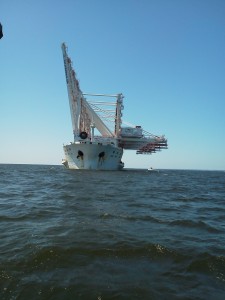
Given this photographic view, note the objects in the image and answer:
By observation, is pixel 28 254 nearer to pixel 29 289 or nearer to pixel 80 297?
pixel 29 289

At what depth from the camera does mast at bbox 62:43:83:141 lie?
62.9m

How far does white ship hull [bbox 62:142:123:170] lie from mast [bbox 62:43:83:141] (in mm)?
A: 4674

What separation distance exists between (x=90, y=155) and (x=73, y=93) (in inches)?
669

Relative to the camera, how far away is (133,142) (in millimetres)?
77625

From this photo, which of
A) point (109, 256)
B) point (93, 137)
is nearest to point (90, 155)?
point (93, 137)

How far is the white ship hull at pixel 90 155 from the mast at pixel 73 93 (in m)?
4.67

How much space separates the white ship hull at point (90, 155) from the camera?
57344 mm

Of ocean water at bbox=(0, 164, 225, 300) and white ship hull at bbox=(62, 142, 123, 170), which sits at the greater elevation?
white ship hull at bbox=(62, 142, 123, 170)

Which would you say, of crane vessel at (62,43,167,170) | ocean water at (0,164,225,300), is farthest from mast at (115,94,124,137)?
ocean water at (0,164,225,300)

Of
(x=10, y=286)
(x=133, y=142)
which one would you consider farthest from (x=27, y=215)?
(x=133, y=142)

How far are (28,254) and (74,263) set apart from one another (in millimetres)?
1251

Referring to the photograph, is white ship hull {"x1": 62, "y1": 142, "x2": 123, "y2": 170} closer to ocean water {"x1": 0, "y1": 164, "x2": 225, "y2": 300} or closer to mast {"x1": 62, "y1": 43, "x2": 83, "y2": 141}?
mast {"x1": 62, "y1": 43, "x2": 83, "y2": 141}

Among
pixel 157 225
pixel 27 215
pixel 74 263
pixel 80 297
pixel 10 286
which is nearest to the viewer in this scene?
pixel 80 297

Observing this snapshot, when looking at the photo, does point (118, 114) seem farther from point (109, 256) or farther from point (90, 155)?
point (109, 256)
